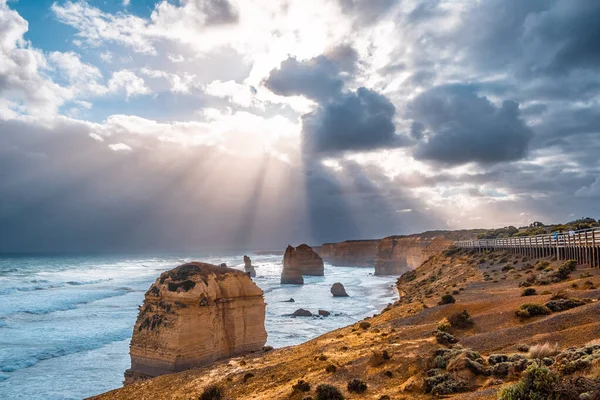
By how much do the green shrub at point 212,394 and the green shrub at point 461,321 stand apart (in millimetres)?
10115

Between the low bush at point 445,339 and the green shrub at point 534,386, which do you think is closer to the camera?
the green shrub at point 534,386

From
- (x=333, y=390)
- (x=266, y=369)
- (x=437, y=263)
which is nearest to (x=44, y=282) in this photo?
(x=437, y=263)

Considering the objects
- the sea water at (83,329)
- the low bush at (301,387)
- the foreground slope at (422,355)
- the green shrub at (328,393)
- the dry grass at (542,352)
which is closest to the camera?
the dry grass at (542,352)

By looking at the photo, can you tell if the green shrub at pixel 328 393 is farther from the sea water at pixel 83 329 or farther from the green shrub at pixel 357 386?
the sea water at pixel 83 329

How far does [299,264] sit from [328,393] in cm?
8487

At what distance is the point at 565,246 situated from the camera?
29.6 meters

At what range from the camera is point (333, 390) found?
1250 centimetres

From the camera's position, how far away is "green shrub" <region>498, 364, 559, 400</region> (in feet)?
26.2

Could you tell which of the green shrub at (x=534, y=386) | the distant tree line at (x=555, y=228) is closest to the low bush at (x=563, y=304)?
the green shrub at (x=534, y=386)

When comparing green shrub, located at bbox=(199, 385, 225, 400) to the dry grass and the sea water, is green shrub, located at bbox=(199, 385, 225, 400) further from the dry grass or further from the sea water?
the sea water

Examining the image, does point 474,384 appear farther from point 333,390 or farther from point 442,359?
point 333,390

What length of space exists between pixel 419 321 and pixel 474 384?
10368mm

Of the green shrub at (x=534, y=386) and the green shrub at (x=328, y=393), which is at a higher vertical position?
the green shrub at (x=534, y=386)

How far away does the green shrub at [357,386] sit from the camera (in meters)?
12.8
